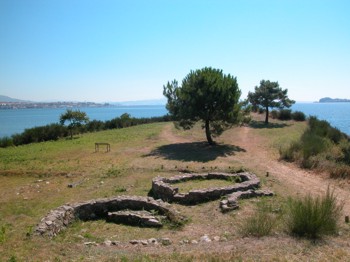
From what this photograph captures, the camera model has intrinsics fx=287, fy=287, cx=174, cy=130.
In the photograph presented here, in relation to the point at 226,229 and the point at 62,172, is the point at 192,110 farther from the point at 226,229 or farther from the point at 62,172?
the point at 226,229

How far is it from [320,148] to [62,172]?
1667 centimetres

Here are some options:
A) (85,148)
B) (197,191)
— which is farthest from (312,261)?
(85,148)

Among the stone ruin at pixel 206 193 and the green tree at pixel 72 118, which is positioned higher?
the green tree at pixel 72 118

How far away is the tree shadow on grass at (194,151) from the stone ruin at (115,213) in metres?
9.09

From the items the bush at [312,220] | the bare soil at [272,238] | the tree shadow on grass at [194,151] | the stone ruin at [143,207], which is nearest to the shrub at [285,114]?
the tree shadow on grass at [194,151]

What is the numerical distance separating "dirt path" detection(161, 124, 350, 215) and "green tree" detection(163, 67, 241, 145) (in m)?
3.39

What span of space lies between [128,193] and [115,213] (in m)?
2.86

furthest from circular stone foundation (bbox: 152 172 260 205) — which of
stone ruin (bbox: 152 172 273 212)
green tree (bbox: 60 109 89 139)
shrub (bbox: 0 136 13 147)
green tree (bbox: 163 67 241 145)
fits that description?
shrub (bbox: 0 136 13 147)

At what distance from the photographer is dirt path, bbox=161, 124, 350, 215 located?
13.0 metres

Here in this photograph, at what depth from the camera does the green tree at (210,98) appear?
23.1 metres

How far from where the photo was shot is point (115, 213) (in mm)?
10258

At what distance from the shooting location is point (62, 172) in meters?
17.3

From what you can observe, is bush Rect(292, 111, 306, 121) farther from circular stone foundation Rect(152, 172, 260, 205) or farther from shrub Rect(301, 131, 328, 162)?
circular stone foundation Rect(152, 172, 260, 205)

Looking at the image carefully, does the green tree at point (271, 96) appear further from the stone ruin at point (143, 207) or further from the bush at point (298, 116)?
the stone ruin at point (143, 207)
